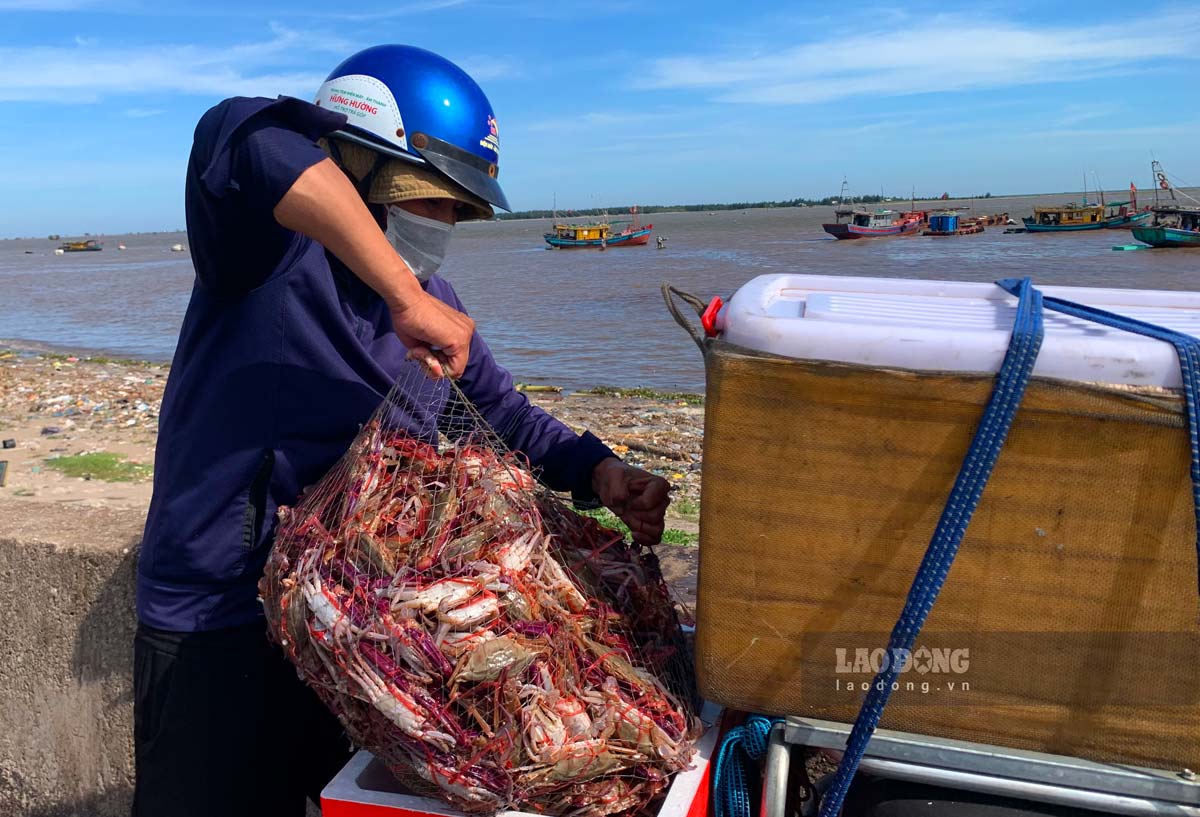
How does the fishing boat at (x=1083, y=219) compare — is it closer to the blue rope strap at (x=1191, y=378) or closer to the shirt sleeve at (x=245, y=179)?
the blue rope strap at (x=1191, y=378)

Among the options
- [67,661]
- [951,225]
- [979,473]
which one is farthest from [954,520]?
[951,225]

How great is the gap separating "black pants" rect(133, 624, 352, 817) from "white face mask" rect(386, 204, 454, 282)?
886 mm

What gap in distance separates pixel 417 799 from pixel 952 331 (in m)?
1.14

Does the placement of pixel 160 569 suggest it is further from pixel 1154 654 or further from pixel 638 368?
pixel 638 368

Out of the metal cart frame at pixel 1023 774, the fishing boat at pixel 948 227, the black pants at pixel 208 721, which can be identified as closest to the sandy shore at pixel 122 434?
the black pants at pixel 208 721

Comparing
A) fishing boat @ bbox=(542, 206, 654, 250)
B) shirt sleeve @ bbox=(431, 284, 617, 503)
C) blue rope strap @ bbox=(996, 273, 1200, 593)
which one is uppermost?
fishing boat @ bbox=(542, 206, 654, 250)

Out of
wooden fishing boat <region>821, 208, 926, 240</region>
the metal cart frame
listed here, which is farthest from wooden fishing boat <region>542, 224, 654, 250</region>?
the metal cart frame

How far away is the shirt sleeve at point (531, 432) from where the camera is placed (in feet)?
7.75

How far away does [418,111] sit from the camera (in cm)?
207

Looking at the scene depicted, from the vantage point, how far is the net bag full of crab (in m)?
1.46

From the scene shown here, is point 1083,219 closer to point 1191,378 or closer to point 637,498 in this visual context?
point 637,498

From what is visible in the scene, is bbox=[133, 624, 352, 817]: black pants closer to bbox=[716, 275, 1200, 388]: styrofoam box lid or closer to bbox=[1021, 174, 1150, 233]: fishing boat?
bbox=[716, 275, 1200, 388]: styrofoam box lid

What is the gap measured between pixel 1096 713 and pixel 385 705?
106 cm

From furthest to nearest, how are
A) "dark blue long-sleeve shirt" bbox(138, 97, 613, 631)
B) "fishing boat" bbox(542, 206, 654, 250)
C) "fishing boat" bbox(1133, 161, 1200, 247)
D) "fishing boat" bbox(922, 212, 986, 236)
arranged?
1. "fishing boat" bbox(922, 212, 986, 236)
2. "fishing boat" bbox(542, 206, 654, 250)
3. "fishing boat" bbox(1133, 161, 1200, 247)
4. "dark blue long-sleeve shirt" bbox(138, 97, 613, 631)
